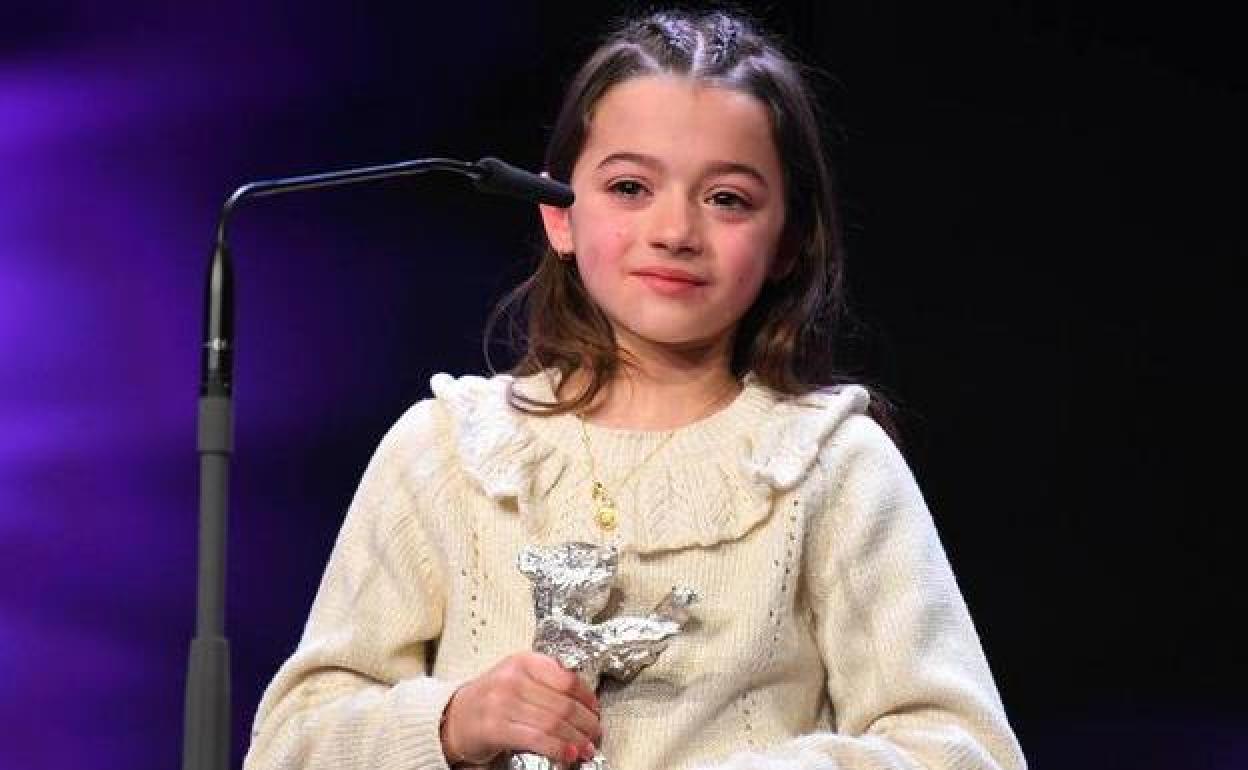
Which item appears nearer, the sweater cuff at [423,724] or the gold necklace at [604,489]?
the sweater cuff at [423,724]

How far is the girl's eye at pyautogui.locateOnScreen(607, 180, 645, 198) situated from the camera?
196 cm

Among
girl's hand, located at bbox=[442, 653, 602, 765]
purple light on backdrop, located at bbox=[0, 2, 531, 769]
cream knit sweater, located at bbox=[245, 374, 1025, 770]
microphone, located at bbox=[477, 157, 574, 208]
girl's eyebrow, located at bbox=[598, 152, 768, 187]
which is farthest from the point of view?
purple light on backdrop, located at bbox=[0, 2, 531, 769]

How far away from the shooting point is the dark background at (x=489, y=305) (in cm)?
271

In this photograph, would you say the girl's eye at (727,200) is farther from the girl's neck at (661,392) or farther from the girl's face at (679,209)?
the girl's neck at (661,392)

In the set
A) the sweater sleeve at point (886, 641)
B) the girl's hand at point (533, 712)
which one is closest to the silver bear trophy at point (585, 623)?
the girl's hand at point (533, 712)

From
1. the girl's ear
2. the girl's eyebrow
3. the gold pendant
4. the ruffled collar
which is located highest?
the girl's eyebrow

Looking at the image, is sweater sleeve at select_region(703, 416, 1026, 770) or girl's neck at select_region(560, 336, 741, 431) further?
girl's neck at select_region(560, 336, 741, 431)

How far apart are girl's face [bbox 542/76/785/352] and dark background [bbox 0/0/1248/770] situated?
0.94m

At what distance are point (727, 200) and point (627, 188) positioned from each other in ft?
0.29

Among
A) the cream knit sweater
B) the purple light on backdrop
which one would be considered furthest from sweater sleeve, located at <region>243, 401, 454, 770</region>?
the purple light on backdrop

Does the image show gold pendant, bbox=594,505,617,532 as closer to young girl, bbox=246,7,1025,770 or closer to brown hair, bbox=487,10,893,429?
young girl, bbox=246,7,1025,770

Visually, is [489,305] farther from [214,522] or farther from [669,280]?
[214,522]

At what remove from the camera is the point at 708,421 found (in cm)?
199

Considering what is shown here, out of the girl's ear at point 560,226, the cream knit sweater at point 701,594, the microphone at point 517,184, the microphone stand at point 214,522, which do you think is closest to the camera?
the microphone stand at point 214,522
